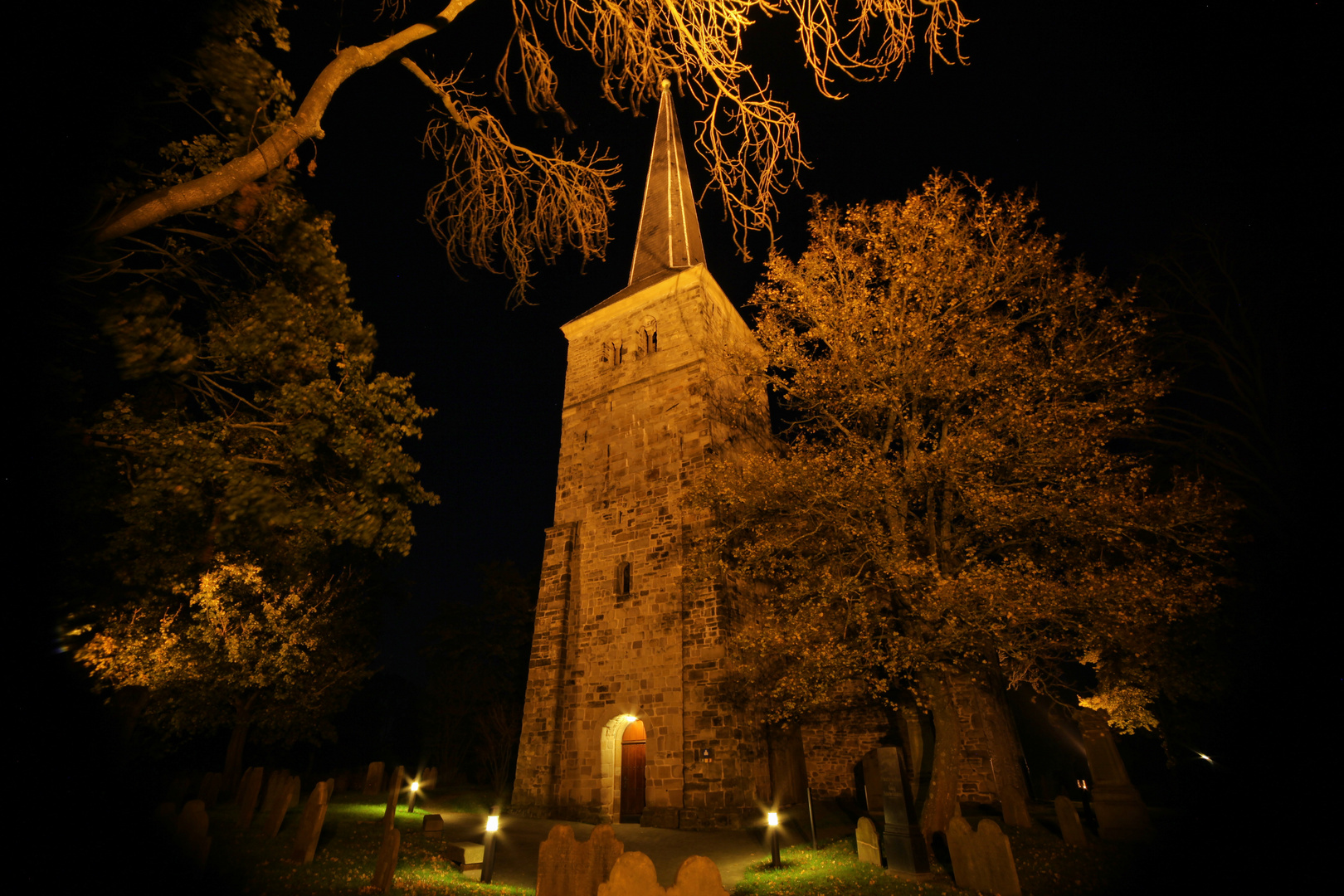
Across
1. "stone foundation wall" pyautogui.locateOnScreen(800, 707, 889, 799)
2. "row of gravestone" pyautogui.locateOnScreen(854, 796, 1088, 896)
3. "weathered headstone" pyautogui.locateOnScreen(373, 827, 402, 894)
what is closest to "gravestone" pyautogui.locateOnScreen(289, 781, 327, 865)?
"weathered headstone" pyautogui.locateOnScreen(373, 827, 402, 894)

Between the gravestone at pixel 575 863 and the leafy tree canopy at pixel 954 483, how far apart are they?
498cm

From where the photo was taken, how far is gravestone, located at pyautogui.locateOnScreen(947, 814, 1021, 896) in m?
6.66

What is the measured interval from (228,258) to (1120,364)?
1320 cm

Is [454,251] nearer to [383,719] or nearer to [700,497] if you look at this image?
[700,497]

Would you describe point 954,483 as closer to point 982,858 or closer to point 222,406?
point 982,858

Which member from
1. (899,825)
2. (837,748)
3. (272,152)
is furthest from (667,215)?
(899,825)

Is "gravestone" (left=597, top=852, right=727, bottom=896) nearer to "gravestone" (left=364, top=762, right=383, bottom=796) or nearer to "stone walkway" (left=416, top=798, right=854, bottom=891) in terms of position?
"stone walkway" (left=416, top=798, right=854, bottom=891)

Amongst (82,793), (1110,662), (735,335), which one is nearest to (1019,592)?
(1110,662)

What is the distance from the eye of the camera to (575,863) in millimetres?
6008

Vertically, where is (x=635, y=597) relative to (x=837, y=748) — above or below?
above


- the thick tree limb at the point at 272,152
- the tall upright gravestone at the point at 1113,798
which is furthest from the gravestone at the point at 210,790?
the tall upright gravestone at the point at 1113,798

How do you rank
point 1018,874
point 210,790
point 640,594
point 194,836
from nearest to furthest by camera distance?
1. point 194,836
2. point 1018,874
3. point 210,790
4. point 640,594

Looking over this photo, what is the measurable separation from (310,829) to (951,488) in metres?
10.8

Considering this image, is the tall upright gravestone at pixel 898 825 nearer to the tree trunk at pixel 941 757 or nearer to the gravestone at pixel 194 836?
the tree trunk at pixel 941 757
